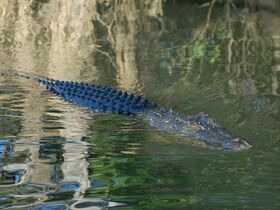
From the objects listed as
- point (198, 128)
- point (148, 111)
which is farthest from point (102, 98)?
point (198, 128)

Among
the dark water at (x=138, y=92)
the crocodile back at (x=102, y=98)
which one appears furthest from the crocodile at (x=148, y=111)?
the dark water at (x=138, y=92)

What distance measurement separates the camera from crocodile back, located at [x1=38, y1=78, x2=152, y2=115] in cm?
637

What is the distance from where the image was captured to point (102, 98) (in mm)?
6496

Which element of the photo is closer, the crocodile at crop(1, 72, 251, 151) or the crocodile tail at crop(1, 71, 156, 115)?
the crocodile at crop(1, 72, 251, 151)

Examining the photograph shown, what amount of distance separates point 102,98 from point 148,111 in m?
0.55

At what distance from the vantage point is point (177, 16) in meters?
13.2

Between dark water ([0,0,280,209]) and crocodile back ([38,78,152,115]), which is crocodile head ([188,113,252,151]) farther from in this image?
crocodile back ([38,78,152,115])

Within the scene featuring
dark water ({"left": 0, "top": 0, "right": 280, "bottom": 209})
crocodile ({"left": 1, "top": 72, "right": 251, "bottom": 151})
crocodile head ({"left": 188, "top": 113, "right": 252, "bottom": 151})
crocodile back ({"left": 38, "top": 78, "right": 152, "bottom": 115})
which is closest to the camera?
dark water ({"left": 0, "top": 0, "right": 280, "bottom": 209})

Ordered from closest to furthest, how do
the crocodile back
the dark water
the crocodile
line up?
the dark water → the crocodile → the crocodile back

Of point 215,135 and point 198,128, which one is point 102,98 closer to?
point 198,128

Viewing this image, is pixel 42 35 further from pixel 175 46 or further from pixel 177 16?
pixel 177 16

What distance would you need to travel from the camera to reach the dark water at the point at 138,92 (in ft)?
13.3

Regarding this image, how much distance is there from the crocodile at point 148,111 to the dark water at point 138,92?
109mm

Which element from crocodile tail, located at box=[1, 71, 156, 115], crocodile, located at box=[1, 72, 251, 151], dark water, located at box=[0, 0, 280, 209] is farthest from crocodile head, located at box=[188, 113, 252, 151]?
crocodile tail, located at box=[1, 71, 156, 115]
